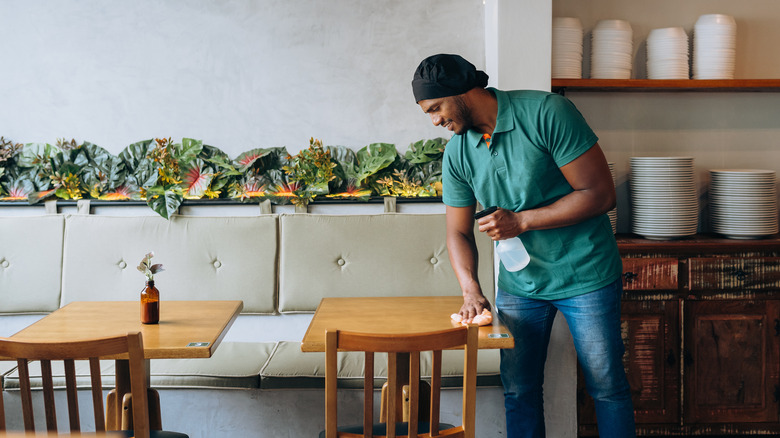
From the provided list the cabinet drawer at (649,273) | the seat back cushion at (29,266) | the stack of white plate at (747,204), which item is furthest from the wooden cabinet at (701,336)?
the seat back cushion at (29,266)

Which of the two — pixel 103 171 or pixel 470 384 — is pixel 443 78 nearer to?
pixel 470 384

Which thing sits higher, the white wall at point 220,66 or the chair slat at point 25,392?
the white wall at point 220,66

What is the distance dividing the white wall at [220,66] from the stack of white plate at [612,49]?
21.8 inches

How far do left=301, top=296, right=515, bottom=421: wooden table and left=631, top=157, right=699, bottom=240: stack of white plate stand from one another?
44.6 inches

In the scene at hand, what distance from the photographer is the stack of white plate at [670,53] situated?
9.91 feet

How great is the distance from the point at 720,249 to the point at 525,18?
138cm

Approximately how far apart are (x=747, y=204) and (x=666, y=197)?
15.3 inches

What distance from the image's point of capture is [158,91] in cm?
→ 319

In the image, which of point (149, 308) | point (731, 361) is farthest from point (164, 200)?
point (731, 361)

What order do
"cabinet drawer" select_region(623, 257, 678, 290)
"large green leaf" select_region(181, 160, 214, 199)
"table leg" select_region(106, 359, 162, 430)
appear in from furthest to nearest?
"large green leaf" select_region(181, 160, 214, 199), "cabinet drawer" select_region(623, 257, 678, 290), "table leg" select_region(106, 359, 162, 430)

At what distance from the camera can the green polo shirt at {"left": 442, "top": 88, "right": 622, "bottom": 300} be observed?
1.94 metres

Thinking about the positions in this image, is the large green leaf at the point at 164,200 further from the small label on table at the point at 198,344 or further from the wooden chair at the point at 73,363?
the wooden chair at the point at 73,363

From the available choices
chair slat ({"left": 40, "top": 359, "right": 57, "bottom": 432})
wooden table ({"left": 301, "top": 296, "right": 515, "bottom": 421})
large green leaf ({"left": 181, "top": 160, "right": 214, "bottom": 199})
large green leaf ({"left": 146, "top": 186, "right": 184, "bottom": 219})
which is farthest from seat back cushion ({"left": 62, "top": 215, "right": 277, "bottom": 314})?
chair slat ({"left": 40, "top": 359, "right": 57, "bottom": 432})

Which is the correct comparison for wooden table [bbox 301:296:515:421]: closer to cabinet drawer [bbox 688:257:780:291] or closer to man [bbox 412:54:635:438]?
man [bbox 412:54:635:438]
